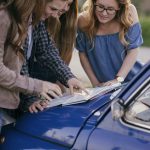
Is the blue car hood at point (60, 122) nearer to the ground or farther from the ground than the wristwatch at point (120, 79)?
farther from the ground

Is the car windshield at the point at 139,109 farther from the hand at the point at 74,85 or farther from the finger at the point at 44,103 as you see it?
the hand at the point at 74,85

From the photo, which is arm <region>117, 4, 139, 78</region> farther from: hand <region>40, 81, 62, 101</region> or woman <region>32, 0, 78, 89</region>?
hand <region>40, 81, 62, 101</region>

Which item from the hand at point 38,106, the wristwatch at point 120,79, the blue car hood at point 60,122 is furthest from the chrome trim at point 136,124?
the wristwatch at point 120,79

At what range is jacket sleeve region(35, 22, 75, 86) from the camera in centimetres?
364

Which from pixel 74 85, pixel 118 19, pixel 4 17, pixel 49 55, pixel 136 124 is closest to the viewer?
pixel 136 124

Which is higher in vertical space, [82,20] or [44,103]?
[82,20]

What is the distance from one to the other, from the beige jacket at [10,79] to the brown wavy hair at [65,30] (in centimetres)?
56

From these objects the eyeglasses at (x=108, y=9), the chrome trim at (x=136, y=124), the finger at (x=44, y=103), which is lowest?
the finger at (x=44, y=103)

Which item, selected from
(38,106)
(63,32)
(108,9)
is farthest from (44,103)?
(108,9)

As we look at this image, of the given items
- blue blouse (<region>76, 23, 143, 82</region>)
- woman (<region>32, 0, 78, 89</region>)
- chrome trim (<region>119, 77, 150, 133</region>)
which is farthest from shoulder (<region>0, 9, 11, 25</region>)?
blue blouse (<region>76, 23, 143, 82</region>)

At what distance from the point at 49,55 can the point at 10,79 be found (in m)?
0.55

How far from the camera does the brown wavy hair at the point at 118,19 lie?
13.1 feet

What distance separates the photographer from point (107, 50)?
415 cm

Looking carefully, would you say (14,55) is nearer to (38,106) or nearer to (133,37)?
(38,106)
